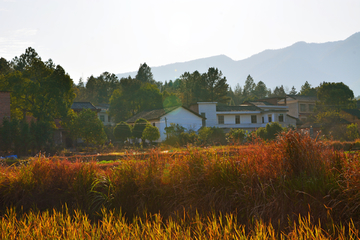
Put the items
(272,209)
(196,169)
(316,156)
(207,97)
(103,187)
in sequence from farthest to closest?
(207,97)
(103,187)
(196,169)
(316,156)
(272,209)

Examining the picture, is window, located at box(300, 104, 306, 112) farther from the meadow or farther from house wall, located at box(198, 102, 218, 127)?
the meadow

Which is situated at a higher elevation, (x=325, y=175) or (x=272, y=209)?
(x=325, y=175)

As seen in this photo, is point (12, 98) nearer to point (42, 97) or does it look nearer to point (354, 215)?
point (42, 97)

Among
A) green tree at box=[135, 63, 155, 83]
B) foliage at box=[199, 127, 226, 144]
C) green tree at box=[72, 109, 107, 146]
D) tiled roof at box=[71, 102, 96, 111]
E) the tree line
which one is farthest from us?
green tree at box=[135, 63, 155, 83]

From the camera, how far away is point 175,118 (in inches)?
1933

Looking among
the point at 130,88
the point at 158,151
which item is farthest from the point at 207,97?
the point at 158,151

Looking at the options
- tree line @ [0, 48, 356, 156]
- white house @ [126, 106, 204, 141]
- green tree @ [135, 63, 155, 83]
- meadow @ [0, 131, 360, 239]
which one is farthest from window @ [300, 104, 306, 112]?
meadow @ [0, 131, 360, 239]

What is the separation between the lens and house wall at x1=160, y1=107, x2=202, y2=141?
156 feet

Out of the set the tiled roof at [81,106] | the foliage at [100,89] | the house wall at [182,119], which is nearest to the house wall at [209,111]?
the house wall at [182,119]

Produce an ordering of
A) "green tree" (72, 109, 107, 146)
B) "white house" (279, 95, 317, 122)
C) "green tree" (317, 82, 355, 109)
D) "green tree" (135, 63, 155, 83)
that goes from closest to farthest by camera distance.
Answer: "green tree" (72, 109, 107, 146) < "green tree" (317, 82, 355, 109) < "white house" (279, 95, 317, 122) < "green tree" (135, 63, 155, 83)

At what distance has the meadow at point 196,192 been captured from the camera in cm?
632

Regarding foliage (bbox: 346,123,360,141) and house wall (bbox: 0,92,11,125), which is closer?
house wall (bbox: 0,92,11,125)

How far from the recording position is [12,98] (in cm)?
3522

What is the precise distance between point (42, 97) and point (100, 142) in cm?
798
